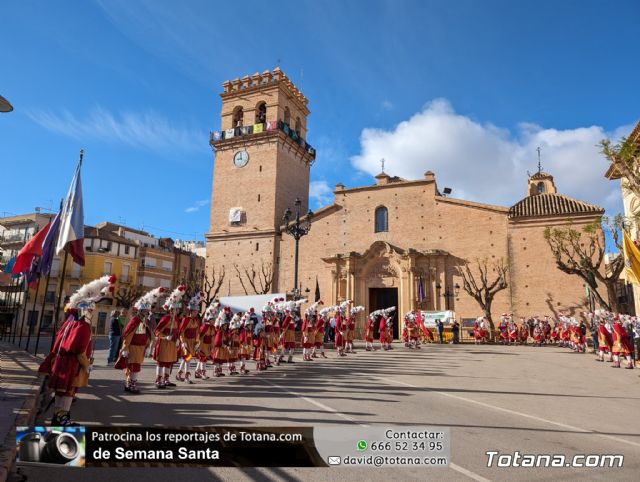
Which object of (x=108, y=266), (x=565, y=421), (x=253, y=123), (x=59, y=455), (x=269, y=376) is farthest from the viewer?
(x=108, y=266)

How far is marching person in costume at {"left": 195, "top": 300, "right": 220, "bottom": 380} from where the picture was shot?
457 inches

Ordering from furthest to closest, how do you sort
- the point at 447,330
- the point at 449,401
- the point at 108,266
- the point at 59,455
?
1. the point at 108,266
2. the point at 447,330
3. the point at 449,401
4. the point at 59,455

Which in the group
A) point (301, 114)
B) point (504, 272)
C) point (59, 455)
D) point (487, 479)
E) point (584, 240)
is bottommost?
point (487, 479)

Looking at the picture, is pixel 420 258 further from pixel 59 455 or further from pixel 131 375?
pixel 59 455

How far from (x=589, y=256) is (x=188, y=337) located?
82.0 ft

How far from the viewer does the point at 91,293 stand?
6.18 meters

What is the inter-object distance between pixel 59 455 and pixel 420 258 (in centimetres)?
2919

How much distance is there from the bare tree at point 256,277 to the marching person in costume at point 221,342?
21.4 metres

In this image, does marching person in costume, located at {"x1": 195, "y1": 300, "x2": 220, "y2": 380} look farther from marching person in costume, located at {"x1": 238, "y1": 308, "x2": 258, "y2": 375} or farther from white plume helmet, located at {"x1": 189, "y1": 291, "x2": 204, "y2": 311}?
marching person in costume, located at {"x1": 238, "y1": 308, "x2": 258, "y2": 375}

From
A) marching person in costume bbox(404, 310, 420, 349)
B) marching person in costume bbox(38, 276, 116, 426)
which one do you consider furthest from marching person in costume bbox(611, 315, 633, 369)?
marching person in costume bbox(38, 276, 116, 426)

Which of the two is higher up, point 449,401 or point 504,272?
point 504,272

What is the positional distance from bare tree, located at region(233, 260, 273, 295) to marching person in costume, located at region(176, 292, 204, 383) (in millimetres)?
22358

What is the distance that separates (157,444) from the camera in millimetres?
3434

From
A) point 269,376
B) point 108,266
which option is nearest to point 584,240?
point 269,376
